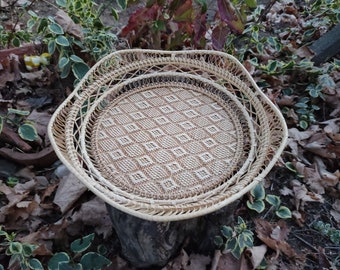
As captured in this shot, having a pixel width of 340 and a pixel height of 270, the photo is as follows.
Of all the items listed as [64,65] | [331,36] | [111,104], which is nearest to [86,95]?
[111,104]

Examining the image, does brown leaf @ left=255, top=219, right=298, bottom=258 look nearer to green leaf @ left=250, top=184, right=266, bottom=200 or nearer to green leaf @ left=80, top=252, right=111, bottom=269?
green leaf @ left=250, top=184, right=266, bottom=200

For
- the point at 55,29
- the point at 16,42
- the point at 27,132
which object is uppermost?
the point at 55,29

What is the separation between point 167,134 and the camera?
1.24 metres

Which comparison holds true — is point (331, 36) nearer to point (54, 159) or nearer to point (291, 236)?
point (291, 236)

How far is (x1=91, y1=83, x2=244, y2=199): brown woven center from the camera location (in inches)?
43.0

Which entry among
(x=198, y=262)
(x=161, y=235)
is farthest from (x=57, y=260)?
(x=198, y=262)

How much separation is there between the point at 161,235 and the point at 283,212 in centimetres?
51

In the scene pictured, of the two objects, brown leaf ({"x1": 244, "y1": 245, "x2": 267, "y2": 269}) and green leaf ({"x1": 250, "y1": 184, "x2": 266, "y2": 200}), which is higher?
green leaf ({"x1": 250, "y1": 184, "x2": 266, "y2": 200})

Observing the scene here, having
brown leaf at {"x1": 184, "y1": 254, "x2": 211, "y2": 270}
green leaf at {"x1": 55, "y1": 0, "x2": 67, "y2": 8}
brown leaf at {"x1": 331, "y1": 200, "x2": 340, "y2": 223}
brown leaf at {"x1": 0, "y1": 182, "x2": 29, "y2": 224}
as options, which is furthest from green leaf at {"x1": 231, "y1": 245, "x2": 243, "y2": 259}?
green leaf at {"x1": 55, "y1": 0, "x2": 67, "y2": 8}

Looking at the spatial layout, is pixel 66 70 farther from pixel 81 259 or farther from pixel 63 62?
pixel 81 259

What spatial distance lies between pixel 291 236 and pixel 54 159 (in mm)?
932

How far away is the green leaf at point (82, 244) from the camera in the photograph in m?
1.26

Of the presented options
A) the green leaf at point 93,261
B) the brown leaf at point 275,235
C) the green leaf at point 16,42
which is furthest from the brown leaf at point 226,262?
the green leaf at point 16,42

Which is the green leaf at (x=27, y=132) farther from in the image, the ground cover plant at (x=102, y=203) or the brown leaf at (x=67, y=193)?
the brown leaf at (x=67, y=193)
